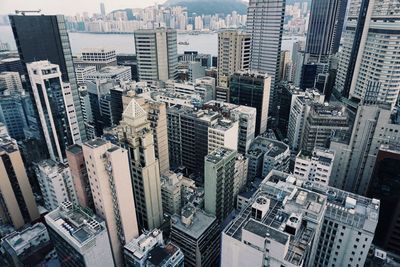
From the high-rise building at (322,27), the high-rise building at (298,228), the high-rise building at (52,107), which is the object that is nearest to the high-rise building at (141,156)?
the high-rise building at (298,228)

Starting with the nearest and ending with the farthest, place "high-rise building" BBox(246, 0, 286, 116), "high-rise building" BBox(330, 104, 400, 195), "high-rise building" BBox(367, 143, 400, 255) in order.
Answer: "high-rise building" BBox(367, 143, 400, 255) < "high-rise building" BBox(330, 104, 400, 195) < "high-rise building" BBox(246, 0, 286, 116)

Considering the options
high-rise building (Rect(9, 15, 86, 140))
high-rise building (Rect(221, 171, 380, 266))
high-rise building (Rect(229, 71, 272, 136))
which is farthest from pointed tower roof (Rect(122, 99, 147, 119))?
high-rise building (Rect(229, 71, 272, 136))

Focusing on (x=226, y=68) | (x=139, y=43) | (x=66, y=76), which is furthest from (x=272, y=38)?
(x=66, y=76)

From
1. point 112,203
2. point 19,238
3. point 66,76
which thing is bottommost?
point 19,238

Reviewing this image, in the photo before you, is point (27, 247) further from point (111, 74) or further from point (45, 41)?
point (111, 74)

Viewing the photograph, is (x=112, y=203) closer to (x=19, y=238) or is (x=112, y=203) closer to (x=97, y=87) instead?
(x=19, y=238)

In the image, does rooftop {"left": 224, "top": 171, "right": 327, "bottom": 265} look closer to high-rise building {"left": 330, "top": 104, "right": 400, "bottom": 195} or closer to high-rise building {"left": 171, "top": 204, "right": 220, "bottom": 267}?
high-rise building {"left": 171, "top": 204, "right": 220, "bottom": 267}
